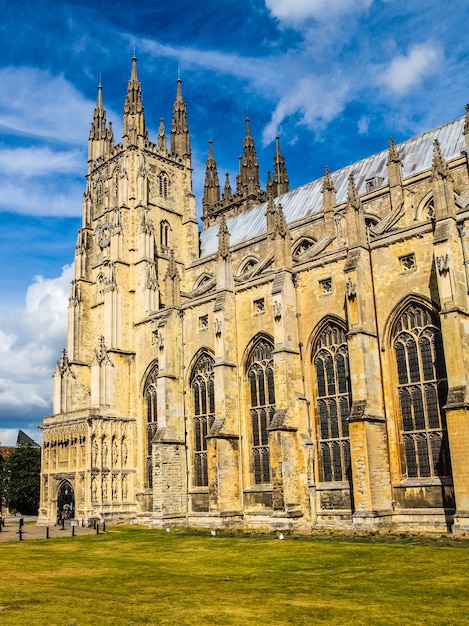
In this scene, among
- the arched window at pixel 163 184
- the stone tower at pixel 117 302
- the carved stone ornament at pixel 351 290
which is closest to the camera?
the carved stone ornament at pixel 351 290

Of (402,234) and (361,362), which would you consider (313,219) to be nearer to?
(402,234)

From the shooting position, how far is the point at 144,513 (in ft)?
129

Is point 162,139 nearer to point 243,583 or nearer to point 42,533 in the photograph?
point 42,533

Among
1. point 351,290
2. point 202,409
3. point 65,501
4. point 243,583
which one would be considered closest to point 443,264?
point 351,290

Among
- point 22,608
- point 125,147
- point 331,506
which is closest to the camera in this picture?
point 22,608

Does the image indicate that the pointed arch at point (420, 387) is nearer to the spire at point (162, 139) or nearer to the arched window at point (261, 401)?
the arched window at point (261, 401)

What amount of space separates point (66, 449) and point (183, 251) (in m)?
18.6

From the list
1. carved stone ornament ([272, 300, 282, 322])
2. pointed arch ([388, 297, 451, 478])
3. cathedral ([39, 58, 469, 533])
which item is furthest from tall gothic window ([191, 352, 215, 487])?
pointed arch ([388, 297, 451, 478])

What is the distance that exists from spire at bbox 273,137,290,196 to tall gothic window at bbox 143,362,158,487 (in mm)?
23149

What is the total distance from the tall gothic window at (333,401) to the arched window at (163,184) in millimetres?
25737

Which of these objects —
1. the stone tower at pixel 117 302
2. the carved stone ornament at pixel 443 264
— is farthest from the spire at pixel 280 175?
the carved stone ornament at pixel 443 264

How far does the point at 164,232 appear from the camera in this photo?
166 ft

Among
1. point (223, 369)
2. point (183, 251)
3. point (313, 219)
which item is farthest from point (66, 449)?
point (313, 219)

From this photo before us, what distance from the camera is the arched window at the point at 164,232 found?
50.2 metres
